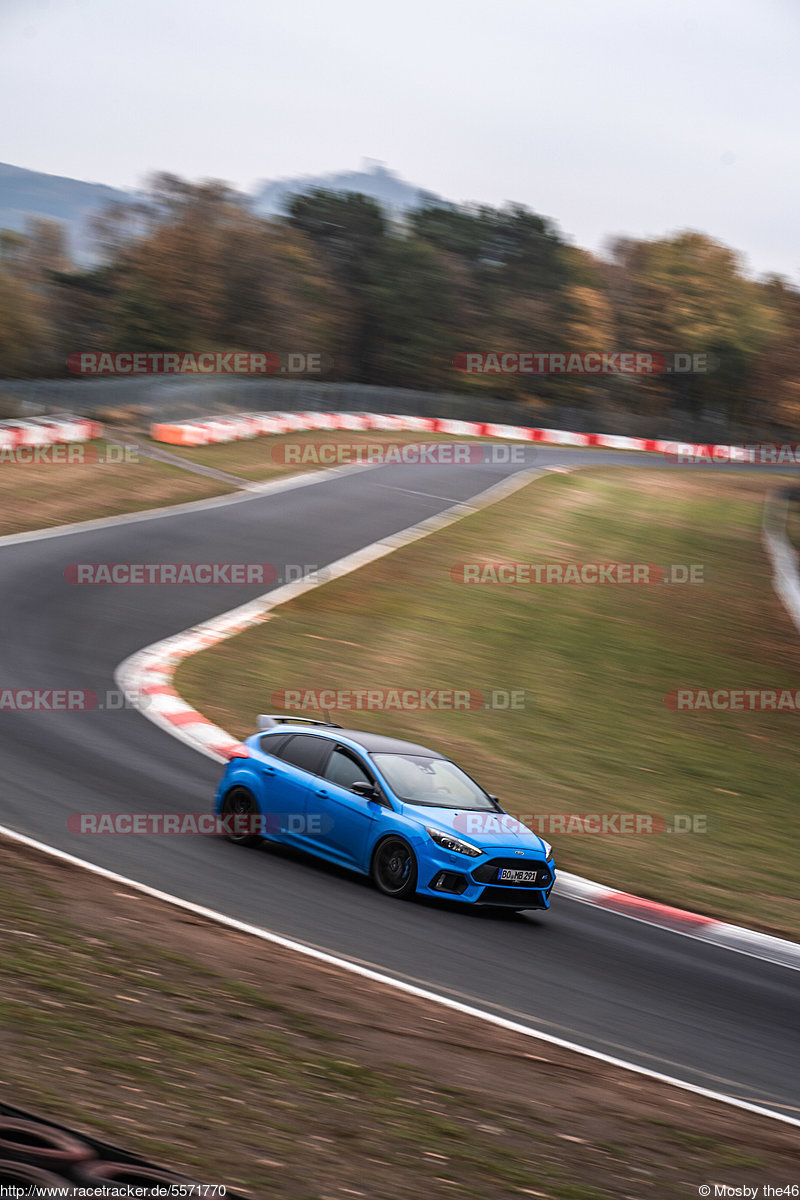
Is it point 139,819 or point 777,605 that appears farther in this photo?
point 777,605

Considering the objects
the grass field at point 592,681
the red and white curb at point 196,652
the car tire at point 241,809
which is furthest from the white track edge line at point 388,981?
the grass field at point 592,681

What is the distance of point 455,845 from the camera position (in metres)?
10.7

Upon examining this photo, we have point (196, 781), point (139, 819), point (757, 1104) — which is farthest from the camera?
point (196, 781)

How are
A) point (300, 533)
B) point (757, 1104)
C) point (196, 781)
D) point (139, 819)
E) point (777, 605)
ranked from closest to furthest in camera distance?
1. point (757, 1104)
2. point (139, 819)
3. point (196, 781)
4. point (777, 605)
5. point (300, 533)

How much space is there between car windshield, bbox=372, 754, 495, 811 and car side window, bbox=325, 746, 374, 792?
0.57 ft

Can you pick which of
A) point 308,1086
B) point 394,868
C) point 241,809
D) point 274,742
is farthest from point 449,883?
point 308,1086

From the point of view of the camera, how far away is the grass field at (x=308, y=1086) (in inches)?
226

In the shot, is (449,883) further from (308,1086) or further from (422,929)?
(308,1086)

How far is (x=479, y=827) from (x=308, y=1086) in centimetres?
470

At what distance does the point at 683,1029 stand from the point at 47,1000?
4.51 meters

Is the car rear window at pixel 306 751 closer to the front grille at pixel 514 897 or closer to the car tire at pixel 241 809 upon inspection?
the car tire at pixel 241 809

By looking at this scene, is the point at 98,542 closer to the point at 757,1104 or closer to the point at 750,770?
the point at 750,770

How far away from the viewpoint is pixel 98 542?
26.3m

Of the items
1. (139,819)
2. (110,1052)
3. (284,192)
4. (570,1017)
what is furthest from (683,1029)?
(284,192)
